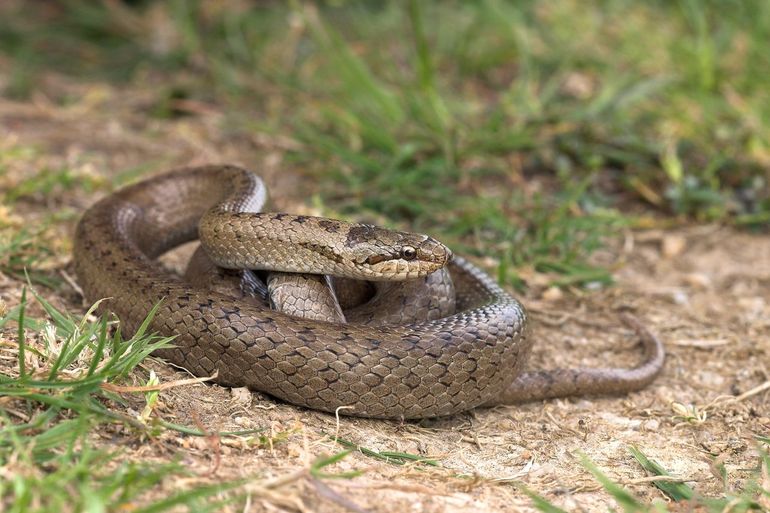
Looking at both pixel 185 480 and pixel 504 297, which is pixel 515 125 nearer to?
pixel 504 297

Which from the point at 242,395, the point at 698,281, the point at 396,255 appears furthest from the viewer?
the point at 698,281

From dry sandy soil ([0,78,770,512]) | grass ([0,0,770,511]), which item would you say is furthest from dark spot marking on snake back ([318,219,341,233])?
grass ([0,0,770,511])

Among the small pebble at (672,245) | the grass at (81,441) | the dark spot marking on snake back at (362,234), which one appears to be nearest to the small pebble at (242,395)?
the grass at (81,441)

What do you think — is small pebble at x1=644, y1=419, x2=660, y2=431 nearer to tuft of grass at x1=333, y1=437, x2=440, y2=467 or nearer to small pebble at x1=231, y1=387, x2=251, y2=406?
tuft of grass at x1=333, y1=437, x2=440, y2=467

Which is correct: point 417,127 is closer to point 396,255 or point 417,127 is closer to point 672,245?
point 672,245

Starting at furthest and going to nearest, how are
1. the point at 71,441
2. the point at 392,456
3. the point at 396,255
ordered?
the point at 396,255
the point at 392,456
the point at 71,441

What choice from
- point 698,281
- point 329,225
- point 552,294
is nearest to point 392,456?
point 329,225

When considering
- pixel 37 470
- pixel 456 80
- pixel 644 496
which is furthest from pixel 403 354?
pixel 456 80
